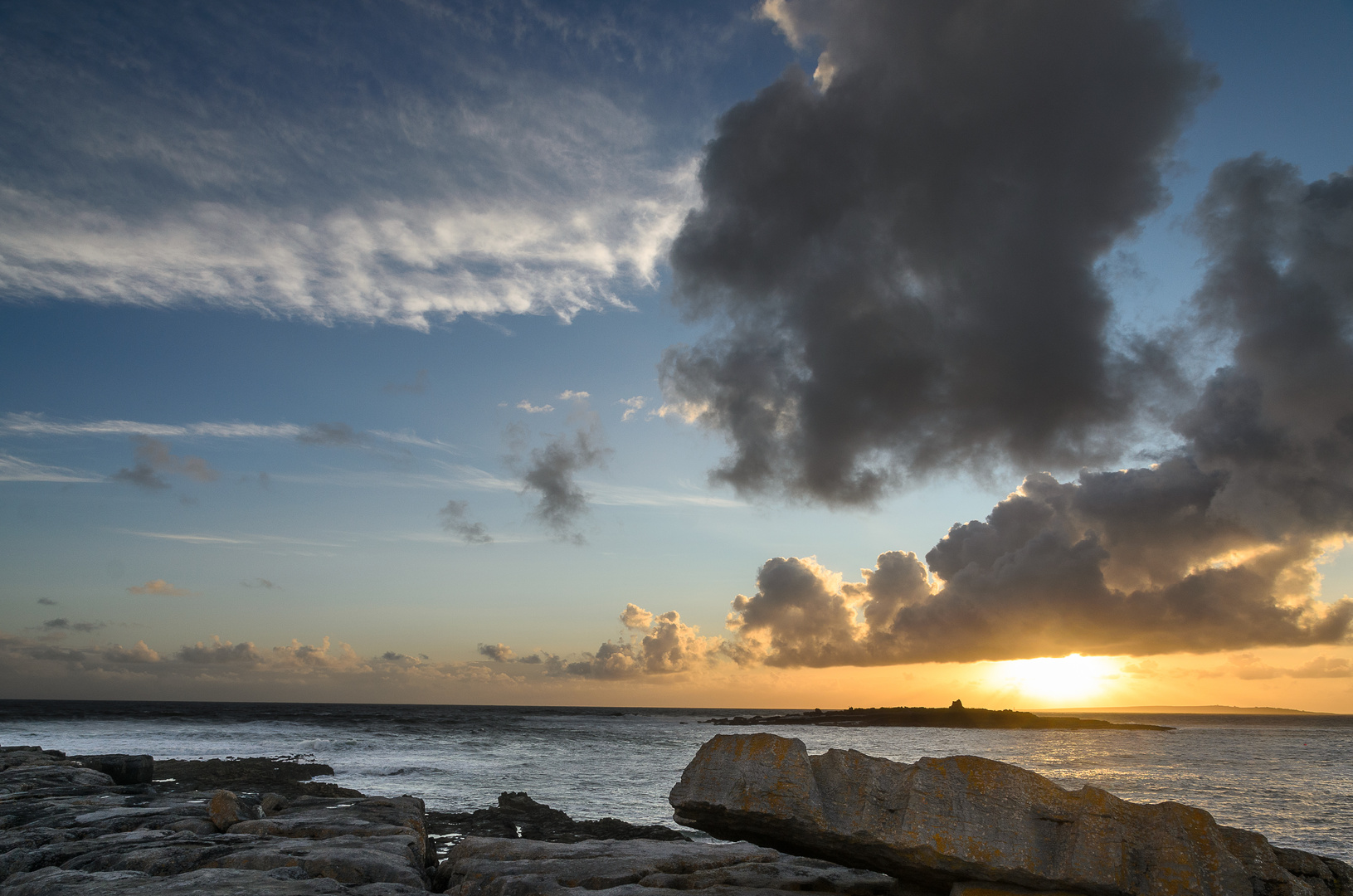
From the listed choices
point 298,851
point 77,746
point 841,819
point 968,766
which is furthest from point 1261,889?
point 77,746

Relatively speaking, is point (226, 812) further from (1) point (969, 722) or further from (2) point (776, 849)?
(1) point (969, 722)

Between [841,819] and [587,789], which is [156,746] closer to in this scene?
[587,789]

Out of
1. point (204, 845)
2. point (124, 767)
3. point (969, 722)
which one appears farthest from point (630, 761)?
point (969, 722)

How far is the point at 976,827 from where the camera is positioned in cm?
860

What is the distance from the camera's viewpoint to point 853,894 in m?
9.89

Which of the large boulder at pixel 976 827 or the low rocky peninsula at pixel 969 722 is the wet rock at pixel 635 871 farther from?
the low rocky peninsula at pixel 969 722

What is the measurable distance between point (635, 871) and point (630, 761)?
124 feet

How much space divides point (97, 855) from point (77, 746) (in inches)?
1709

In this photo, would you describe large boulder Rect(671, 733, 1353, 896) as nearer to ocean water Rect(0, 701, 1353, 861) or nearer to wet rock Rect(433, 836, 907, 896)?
wet rock Rect(433, 836, 907, 896)

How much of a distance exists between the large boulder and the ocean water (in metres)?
15.0

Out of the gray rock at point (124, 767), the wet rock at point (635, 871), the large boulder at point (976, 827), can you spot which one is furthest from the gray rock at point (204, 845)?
the gray rock at point (124, 767)

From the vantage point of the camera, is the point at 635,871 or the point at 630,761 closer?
the point at 635,871

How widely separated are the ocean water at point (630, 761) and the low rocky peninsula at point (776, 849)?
493 inches

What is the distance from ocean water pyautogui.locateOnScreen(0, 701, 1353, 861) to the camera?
1062 inches
